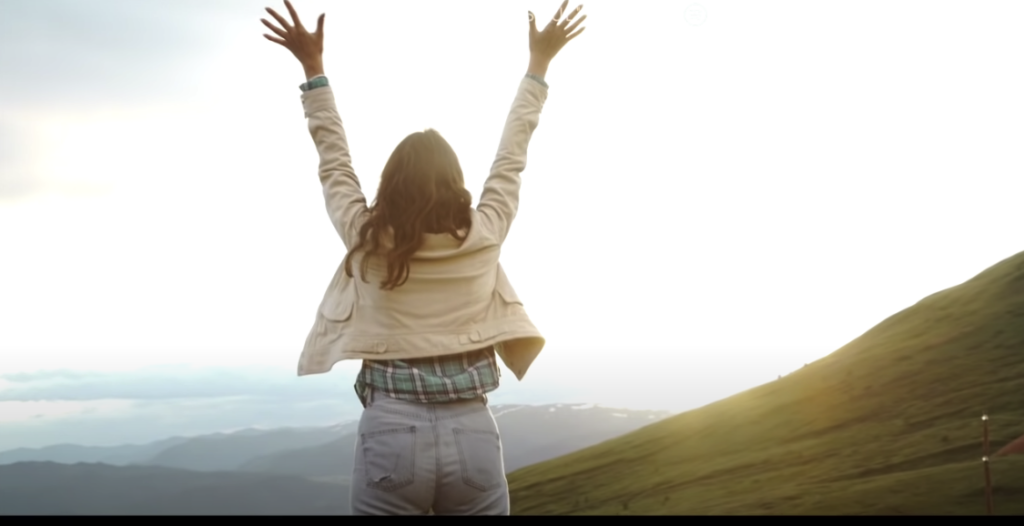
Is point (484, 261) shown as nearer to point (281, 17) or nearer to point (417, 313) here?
point (417, 313)

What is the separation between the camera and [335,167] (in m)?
2.81

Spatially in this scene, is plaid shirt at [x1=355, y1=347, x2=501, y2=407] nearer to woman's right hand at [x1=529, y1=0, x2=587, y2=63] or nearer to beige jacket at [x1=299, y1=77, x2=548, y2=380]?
beige jacket at [x1=299, y1=77, x2=548, y2=380]

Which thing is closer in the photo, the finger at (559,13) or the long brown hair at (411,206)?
the long brown hair at (411,206)

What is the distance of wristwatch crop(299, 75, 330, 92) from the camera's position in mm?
2910

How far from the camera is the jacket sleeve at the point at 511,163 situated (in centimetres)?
275

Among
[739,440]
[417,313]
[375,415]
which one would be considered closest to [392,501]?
[375,415]

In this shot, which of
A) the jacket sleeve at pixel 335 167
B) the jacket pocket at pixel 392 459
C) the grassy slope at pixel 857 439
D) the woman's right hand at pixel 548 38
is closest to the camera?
the jacket pocket at pixel 392 459

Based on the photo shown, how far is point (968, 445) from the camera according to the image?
15.7 m

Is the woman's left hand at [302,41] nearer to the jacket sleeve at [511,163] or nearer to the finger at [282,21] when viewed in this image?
the finger at [282,21]

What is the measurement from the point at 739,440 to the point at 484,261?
23.5 meters

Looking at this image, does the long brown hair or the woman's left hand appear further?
the woman's left hand

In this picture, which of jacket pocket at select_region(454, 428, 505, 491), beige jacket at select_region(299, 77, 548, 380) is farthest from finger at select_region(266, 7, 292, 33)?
jacket pocket at select_region(454, 428, 505, 491)

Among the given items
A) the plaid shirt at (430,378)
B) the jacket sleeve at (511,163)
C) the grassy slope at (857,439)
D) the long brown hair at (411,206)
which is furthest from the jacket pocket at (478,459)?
the grassy slope at (857,439)

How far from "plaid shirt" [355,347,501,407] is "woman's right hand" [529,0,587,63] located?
1232 millimetres
